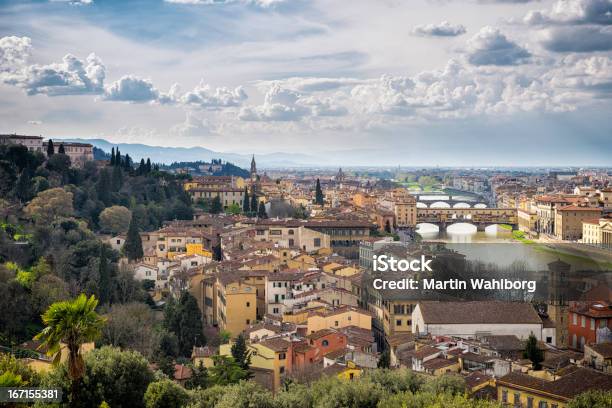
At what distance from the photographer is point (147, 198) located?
100.0ft

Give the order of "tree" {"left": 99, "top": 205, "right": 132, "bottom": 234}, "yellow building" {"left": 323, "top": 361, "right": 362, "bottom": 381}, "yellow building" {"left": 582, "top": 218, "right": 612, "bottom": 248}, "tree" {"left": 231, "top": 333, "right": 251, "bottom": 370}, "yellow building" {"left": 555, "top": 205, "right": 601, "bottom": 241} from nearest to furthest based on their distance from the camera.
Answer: "yellow building" {"left": 323, "top": 361, "right": 362, "bottom": 381}, "tree" {"left": 231, "top": 333, "right": 251, "bottom": 370}, "tree" {"left": 99, "top": 205, "right": 132, "bottom": 234}, "yellow building" {"left": 582, "top": 218, "right": 612, "bottom": 248}, "yellow building" {"left": 555, "top": 205, "right": 601, "bottom": 241}

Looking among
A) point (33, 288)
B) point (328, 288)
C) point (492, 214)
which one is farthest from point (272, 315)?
point (492, 214)

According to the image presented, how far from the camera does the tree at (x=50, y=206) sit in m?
22.1

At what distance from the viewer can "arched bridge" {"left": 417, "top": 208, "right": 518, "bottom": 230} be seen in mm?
47531

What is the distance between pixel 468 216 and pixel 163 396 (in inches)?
1706

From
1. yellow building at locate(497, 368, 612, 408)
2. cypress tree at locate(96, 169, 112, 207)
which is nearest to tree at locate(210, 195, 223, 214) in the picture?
cypress tree at locate(96, 169, 112, 207)

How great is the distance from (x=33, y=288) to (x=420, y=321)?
7.00 metres

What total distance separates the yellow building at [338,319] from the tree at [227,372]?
8.53 ft

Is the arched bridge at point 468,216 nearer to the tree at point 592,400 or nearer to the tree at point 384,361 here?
the tree at point 384,361

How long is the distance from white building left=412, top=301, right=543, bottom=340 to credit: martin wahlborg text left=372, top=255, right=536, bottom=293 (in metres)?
1.49

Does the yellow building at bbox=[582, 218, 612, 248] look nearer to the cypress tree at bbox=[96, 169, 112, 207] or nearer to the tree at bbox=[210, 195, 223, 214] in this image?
the tree at bbox=[210, 195, 223, 214]

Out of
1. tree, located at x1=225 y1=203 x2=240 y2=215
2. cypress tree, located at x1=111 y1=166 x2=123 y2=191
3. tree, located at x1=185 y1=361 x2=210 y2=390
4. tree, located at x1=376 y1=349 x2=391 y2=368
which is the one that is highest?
cypress tree, located at x1=111 y1=166 x2=123 y2=191

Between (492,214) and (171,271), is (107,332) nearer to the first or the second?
(171,271)

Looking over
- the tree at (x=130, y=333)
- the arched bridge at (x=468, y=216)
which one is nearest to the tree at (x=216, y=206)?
the arched bridge at (x=468, y=216)
